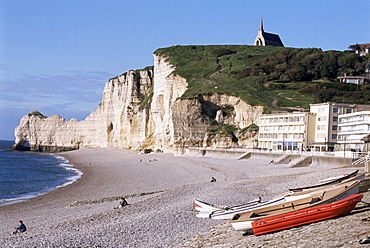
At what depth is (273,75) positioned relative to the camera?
87.2m

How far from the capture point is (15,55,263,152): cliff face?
6519 centimetres

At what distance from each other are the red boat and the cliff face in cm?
4906

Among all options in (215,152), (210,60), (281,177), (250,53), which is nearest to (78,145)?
(210,60)

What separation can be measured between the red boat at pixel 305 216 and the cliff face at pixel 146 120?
49057mm

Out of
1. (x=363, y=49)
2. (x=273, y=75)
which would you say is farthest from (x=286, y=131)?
(x=363, y=49)

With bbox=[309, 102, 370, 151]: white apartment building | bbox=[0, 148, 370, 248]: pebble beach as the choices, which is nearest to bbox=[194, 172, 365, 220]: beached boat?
bbox=[0, 148, 370, 248]: pebble beach

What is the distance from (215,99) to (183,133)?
875 cm

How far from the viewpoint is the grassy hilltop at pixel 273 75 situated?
69.8 m

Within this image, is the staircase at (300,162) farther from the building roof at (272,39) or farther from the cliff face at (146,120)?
the building roof at (272,39)

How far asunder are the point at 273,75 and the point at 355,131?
46.4m

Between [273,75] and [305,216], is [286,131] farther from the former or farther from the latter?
[305,216]

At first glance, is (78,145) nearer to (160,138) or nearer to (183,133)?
(160,138)

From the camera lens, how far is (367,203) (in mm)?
12648

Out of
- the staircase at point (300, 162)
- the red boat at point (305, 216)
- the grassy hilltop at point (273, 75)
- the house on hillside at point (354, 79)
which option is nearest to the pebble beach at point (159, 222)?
the red boat at point (305, 216)
